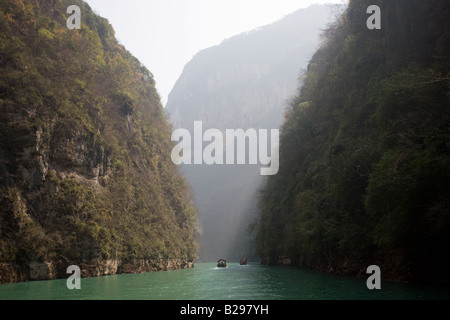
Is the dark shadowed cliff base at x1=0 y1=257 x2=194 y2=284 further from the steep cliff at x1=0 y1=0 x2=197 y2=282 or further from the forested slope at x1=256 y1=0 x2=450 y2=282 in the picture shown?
the forested slope at x1=256 y1=0 x2=450 y2=282

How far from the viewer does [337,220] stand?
22625mm

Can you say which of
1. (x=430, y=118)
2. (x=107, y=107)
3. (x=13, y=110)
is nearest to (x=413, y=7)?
(x=430, y=118)

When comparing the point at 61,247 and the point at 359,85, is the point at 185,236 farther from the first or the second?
the point at 359,85

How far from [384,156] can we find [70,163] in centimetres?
2683

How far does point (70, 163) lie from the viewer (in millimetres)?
32969

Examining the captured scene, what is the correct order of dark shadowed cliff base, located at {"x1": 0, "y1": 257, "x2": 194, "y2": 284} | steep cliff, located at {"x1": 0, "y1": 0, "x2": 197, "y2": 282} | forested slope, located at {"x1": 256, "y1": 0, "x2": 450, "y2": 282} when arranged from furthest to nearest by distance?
steep cliff, located at {"x1": 0, "y1": 0, "x2": 197, "y2": 282}
dark shadowed cliff base, located at {"x1": 0, "y1": 257, "x2": 194, "y2": 284}
forested slope, located at {"x1": 256, "y1": 0, "x2": 450, "y2": 282}

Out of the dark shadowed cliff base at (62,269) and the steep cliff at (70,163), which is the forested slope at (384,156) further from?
the steep cliff at (70,163)

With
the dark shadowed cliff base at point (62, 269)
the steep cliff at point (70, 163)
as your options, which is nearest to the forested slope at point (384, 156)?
the dark shadowed cliff base at point (62, 269)

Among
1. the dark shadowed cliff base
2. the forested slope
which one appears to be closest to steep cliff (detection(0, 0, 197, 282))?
the dark shadowed cliff base

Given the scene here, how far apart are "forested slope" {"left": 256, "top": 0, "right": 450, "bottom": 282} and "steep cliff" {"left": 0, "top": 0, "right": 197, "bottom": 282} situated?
17.2 meters

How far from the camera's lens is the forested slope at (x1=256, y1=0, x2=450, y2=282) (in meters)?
13.9

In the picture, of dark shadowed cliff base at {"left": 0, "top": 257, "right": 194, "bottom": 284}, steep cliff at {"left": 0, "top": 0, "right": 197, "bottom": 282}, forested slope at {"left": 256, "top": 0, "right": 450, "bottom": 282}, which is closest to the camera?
forested slope at {"left": 256, "top": 0, "right": 450, "bottom": 282}

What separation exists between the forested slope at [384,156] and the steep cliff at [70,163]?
17.2m

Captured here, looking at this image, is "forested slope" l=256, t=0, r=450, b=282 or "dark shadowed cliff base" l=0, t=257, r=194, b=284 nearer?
"forested slope" l=256, t=0, r=450, b=282
